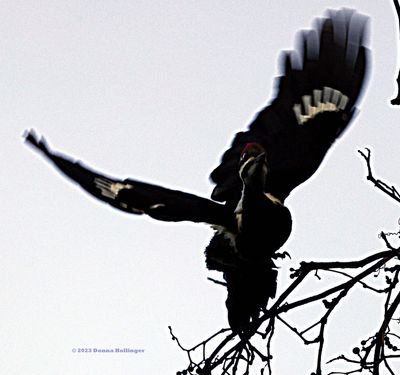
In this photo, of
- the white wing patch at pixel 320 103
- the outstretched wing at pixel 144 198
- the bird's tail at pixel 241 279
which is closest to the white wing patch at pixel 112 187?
the outstretched wing at pixel 144 198

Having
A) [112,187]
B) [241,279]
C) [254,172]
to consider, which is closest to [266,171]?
[254,172]

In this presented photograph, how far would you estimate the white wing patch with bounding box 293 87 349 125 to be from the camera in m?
4.46

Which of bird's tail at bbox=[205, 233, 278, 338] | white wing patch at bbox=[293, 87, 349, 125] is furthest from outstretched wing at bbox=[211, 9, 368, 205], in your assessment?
bird's tail at bbox=[205, 233, 278, 338]

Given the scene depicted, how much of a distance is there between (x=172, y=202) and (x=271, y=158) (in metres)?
1.19

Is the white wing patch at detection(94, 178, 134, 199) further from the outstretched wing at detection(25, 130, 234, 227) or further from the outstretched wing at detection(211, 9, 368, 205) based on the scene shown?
the outstretched wing at detection(211, 9, 368, 205)

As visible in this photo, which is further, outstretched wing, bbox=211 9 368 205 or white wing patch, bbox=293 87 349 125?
white wing patch, bbox=293 87 349 125

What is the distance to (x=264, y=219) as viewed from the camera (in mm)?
3578

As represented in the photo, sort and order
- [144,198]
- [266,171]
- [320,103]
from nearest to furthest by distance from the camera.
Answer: [144,198]
[266,171]
[320,103]

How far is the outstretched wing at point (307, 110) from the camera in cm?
425

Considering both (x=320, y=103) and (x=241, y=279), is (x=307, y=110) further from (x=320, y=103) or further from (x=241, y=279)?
(x=241, y=279)

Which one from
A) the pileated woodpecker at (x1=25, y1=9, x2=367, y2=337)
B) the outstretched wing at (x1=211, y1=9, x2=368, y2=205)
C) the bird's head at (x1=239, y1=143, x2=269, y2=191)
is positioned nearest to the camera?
the pileated woodpecker at (x1=25, y1=9, x2=367, y2=337)

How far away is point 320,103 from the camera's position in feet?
14.8

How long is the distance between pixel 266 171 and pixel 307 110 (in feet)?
2.80

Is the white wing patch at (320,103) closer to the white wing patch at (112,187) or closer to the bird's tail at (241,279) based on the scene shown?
the bird's tail at (241,279)
